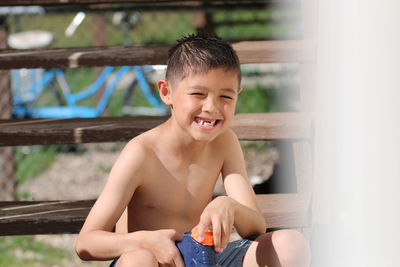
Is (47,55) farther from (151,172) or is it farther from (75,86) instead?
(75,86)

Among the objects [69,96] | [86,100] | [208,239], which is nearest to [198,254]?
[208,239]

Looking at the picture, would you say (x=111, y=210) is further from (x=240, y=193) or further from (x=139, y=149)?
(x=240, y=193)

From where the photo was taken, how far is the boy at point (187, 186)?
1.83m

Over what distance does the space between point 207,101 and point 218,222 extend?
0.38 metres

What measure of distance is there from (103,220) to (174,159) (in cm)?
30

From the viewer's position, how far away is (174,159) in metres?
2.16

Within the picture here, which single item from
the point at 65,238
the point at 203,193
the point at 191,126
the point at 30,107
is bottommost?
the point at 65,238

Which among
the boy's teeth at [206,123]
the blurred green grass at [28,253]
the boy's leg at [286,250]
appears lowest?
the blurred green grass at [28,253]

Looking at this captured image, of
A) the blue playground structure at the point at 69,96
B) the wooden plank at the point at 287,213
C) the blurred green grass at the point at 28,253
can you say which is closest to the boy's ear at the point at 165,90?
the wooden plank at the point at 287,213

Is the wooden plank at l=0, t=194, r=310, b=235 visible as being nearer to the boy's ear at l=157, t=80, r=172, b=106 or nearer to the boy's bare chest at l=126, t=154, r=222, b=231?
the boy's bare chest at l=126, t=154, r=222, b=231

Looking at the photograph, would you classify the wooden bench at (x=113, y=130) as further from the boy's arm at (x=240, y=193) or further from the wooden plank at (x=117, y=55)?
the boy's arm at (x=240, y=193)

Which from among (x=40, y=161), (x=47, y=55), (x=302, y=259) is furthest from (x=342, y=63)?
→ (x=40, y=161)

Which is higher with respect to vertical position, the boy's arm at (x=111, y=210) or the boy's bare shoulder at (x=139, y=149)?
the boy's bare shoulder at (x=139, y=149)

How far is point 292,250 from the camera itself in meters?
1.88
